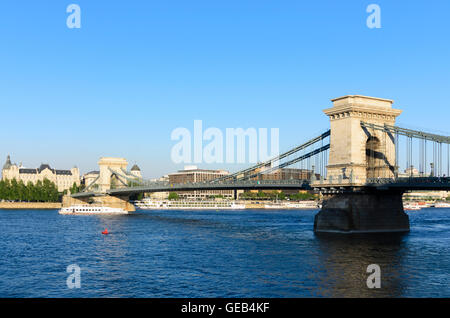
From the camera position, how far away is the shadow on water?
1130 inches

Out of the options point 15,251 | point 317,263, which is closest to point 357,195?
point 317,263

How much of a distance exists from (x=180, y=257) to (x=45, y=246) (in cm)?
1706

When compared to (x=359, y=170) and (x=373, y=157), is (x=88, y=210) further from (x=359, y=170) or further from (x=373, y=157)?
(x=359, y=170)

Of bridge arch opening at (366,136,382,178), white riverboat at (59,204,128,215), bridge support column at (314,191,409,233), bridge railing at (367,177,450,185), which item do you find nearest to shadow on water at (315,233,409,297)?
bridge support column at (314,191,409,233)

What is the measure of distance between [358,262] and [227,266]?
410 inches

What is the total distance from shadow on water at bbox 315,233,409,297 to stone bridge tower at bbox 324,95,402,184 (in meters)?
7.54

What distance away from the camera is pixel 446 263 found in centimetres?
3819

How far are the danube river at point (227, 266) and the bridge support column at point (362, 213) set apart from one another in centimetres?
230

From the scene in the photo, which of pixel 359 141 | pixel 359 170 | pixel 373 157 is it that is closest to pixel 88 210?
pixel 373 157

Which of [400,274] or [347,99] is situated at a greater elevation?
[347,99]

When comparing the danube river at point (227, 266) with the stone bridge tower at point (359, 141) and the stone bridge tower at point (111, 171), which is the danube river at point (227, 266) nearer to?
the stone bridge tower at point (359, 141)

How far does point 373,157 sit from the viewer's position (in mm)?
61844
